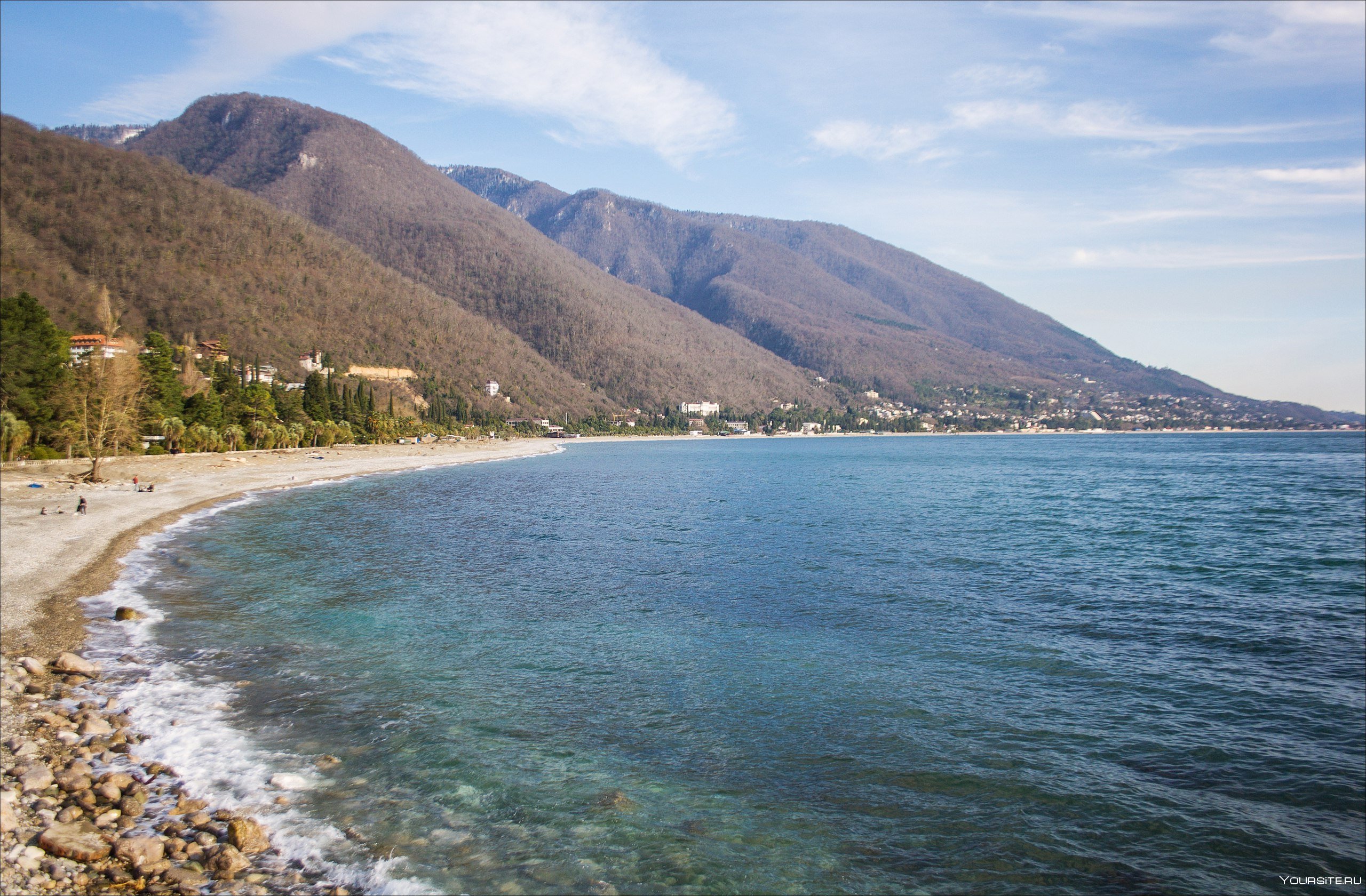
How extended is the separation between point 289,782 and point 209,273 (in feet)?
507

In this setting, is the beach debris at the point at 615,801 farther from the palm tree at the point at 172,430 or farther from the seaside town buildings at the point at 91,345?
the seaside town buildings at the point at 91,345

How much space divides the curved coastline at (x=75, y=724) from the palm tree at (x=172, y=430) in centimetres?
2241

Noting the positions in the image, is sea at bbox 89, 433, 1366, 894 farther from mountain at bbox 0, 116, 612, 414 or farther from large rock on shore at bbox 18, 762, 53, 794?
mountain at bbox 0, 116, 612, 414

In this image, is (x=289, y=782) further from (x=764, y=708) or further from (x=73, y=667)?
(x=764, y=708)

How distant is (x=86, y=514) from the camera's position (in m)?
25.7

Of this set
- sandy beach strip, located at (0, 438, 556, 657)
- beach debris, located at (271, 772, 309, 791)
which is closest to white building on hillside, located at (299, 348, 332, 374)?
sandy beach strip, located at (0, 438, 556, 657)

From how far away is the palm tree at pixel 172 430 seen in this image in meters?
49.8

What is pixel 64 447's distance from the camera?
136 feet

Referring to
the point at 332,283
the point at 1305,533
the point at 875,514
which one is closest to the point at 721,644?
the point at 875,514

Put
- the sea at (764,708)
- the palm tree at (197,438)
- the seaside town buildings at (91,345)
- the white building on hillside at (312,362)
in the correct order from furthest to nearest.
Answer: the white building on hillside at (312,362) → the seaside town buildings at (91,345) → the palm tree at (197,438) → the sea at (764,708)

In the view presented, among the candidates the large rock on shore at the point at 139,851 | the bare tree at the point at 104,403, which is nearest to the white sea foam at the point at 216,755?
the large rock on shore at the point at 139,851

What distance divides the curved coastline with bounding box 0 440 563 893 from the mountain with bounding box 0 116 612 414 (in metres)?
100

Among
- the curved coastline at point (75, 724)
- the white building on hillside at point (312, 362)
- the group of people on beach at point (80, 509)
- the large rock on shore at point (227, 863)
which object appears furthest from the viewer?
the white building on hillside at point (312, 362)

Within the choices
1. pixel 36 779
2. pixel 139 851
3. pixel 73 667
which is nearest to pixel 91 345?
pixel 73 667
